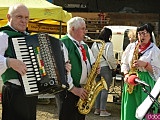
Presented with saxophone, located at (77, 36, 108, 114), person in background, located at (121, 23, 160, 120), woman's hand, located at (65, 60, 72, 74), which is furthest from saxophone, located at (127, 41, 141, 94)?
woman's hand, located at (65, 60, 72, 74)

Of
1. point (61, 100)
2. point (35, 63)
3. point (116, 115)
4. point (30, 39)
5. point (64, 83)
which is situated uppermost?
point (30, 39)

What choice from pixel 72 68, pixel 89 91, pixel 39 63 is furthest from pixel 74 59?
pixel 39 63

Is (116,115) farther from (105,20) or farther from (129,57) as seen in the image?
(105,20)

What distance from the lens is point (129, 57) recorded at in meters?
5.00

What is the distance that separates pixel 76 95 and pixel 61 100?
0.17 metres

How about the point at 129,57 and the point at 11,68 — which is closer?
the point at 11,68

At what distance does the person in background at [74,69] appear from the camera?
4.17 metres

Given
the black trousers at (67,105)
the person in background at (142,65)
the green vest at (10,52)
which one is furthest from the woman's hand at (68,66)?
the person in background at (142,65)

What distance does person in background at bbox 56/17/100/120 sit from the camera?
4172 millimetres

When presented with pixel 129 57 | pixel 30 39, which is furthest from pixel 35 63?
pixel 129 57

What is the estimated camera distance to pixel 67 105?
13.8ft

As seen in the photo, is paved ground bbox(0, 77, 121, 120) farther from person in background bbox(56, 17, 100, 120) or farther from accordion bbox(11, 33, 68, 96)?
accordion bbox(11, 33, 68, 96)

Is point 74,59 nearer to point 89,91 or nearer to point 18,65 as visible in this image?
point 89,91

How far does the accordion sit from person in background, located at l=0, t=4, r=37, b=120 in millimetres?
90
